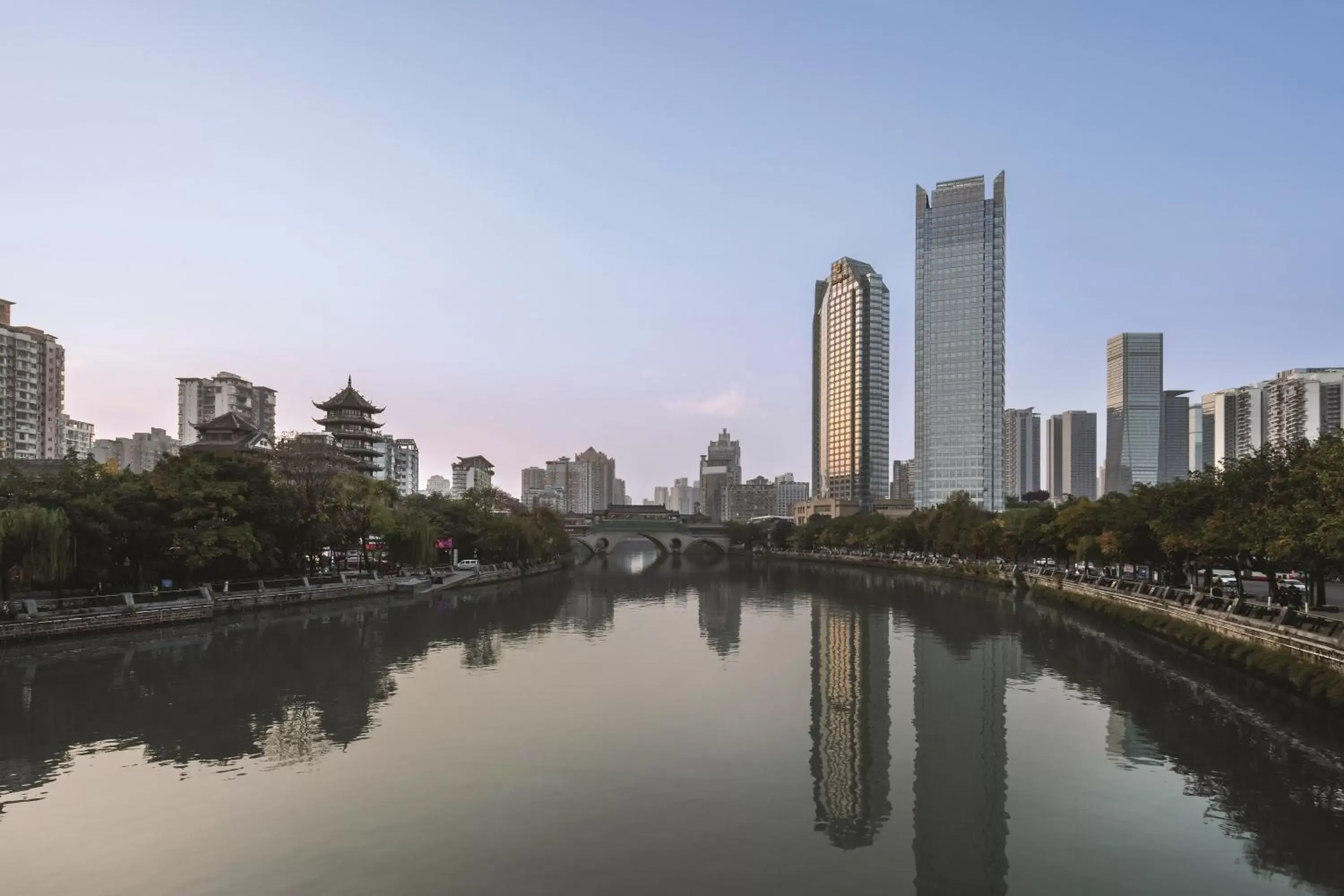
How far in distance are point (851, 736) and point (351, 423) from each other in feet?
326

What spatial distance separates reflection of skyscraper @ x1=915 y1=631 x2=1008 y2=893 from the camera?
607 inches

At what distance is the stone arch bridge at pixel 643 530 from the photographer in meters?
166

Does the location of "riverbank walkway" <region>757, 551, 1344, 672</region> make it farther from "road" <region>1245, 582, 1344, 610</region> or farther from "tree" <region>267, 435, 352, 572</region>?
"tree" <region>267, 435, 352, 572</region>

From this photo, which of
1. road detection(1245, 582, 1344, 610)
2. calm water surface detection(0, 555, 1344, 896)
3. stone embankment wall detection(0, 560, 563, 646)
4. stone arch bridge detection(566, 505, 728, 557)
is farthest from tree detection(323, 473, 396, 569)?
stone arch bridge detection(566, 505, 728, 557)

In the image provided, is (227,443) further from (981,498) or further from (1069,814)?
(981,498)

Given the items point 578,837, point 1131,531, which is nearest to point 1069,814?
point 578,837

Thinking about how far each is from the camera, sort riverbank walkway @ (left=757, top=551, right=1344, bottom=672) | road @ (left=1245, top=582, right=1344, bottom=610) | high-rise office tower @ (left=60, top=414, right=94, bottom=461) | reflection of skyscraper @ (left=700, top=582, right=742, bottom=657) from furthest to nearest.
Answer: high-rise office tower @ (left=60, top=414, right=94, bottom=461)
road @ (left=1245, top=582, right=1344, bottom=610)
reflection of skyscraper @ (left=700, top=582, right=742, bottom=657)
riverbank walkway @ (left=757, top=551, right=1344, bottom=672)

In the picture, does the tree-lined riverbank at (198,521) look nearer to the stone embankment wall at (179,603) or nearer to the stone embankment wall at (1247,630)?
the stone embankment wall at (179,603)

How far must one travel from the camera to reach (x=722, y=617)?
57.0m

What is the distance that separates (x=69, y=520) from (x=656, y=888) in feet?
129

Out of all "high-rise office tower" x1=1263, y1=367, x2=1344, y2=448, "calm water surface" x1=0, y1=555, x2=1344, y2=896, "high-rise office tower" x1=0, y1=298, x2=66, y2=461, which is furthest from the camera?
"high-rise office tower" x1=1263, y1=367, x2=1344, y2=448

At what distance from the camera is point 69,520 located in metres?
41.1

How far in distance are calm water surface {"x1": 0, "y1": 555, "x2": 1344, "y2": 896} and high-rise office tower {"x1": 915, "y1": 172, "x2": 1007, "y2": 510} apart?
148 m

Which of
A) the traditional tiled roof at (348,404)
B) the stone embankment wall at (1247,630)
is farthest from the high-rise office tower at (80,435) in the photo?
the stone embankment wall at (1247,630)
